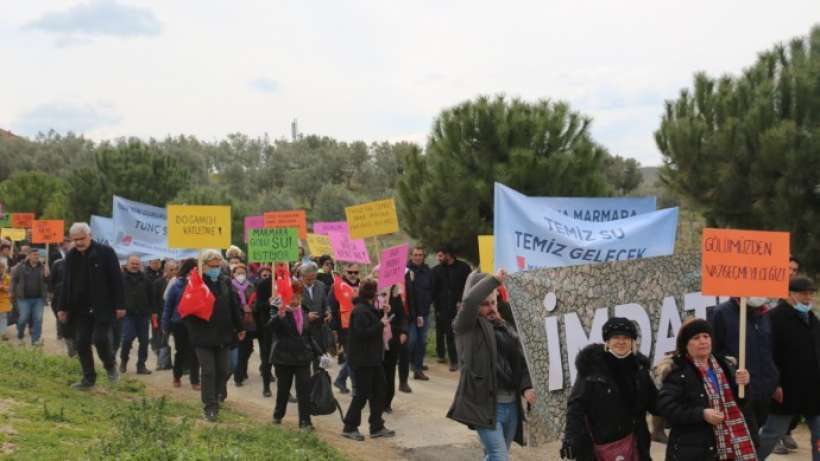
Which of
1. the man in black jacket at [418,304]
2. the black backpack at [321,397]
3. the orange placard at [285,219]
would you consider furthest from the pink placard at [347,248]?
the black backpack at [321,397]

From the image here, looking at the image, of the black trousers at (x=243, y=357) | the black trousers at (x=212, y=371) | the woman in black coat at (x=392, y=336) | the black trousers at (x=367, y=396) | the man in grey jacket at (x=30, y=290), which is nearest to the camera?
the black trousers at (x=367, y=396)

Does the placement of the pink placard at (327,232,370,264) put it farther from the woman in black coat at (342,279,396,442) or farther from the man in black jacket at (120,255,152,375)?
the woman in black coat at (342,279,396,442)

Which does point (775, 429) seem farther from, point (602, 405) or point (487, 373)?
point (602, 405)

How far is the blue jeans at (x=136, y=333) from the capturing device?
14.8 meters

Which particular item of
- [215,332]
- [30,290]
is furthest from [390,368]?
[30,290]

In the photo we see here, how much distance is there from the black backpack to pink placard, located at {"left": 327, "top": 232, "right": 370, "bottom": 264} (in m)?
8.32

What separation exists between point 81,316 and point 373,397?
356 centimetres

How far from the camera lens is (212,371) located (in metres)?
10.5

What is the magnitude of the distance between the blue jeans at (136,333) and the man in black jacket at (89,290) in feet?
12.4

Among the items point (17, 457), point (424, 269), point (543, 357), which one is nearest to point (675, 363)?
point (543, 357)

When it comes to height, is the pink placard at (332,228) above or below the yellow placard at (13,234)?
below

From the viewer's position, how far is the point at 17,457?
23.0 feet

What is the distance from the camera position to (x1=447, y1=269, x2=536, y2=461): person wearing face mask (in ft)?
23.4

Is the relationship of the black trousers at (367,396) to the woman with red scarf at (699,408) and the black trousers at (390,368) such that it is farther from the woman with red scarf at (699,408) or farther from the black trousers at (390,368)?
the woman with red scarf at (699,408)
